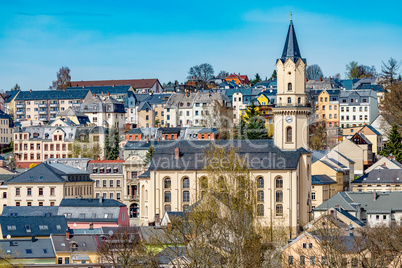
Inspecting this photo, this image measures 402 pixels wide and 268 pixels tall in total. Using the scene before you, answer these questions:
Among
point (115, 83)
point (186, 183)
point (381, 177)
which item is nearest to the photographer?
point (186, 183)

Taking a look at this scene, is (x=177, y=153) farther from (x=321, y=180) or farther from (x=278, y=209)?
(x=321, y=180)

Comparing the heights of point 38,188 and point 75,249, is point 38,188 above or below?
above

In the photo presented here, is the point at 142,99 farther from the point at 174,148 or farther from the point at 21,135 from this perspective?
the point at 174,148

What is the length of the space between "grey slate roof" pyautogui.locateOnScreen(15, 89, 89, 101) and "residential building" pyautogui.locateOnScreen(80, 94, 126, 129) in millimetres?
14474

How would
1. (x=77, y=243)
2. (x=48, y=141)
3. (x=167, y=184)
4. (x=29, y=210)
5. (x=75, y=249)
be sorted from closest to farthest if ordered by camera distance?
1. (x=75, y=249)
2. (x=77, y=243)
3. (x=167, y=184)
4. (x=29, y=210)
5. (x=48, y=141)

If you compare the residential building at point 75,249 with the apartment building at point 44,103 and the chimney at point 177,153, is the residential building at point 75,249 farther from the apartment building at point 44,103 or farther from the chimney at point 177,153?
the apartment building at point 44,103

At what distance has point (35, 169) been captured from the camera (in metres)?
99.1

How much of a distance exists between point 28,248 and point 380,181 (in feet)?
160

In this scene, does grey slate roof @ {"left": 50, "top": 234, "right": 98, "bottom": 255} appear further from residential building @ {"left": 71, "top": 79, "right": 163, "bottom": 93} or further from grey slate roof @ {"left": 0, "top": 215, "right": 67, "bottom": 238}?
residential building @ {"left": 71, "top": 79, "right": 163, "bottom": 93}

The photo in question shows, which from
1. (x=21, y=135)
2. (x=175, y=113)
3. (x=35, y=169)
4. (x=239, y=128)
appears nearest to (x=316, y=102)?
(x=175, y=113)

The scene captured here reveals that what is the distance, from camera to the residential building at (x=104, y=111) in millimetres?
154125

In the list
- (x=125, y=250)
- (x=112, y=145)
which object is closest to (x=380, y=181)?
(x=112, y=145)

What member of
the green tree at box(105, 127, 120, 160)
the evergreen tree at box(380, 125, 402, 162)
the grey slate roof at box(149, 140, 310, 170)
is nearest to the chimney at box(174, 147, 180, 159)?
the grey slate roof at box(149, 140, 310, 170)

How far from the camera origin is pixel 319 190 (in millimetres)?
98500
